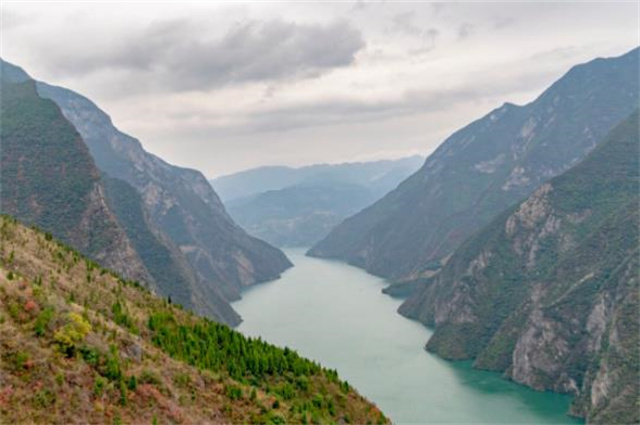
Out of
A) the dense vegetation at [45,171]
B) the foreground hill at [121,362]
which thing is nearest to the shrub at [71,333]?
the foreground hill at [121,362]

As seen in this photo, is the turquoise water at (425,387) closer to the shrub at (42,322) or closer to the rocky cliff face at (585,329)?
the rocky cliff face at (585,329)

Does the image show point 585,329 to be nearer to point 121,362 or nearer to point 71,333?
point 121,362

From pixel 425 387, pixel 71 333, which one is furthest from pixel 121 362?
pixel 425 387

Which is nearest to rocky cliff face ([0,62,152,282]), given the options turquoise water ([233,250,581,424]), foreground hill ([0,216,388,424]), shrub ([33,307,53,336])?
turquoise water ([233,250,581,424])

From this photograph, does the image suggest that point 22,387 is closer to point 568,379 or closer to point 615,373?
point 615,373

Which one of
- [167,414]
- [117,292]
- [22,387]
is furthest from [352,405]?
[22,387]

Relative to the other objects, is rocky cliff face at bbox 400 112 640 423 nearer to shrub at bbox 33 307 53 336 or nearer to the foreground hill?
the foreground hill
